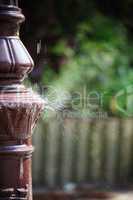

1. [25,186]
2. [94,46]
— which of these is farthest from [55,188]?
[25,186]

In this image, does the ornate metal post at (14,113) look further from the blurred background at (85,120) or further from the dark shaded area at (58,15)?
the blurred background at (85,120)

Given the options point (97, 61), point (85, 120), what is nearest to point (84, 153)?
point (85, 120)

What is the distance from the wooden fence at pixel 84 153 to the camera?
7844 mm

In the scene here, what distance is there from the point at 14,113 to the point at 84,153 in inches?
230

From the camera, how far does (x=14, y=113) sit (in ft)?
7.20

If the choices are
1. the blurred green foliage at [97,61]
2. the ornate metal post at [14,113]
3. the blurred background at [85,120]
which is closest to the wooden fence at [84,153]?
the blurred background at [85,120]

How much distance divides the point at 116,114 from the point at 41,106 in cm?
597

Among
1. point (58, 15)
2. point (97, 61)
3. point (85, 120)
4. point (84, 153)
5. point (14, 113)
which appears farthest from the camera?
point (97, 61)

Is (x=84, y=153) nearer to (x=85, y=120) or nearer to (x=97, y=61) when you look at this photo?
(x=85, y=120)

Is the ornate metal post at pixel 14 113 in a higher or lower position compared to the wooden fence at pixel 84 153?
higher

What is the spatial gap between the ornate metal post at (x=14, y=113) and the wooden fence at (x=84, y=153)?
17.7ft

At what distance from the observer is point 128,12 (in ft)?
27.4

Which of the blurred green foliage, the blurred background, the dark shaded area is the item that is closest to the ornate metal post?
the dark shaded area

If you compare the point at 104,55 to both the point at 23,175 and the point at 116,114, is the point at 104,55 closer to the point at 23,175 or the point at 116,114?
the point at 116,114
